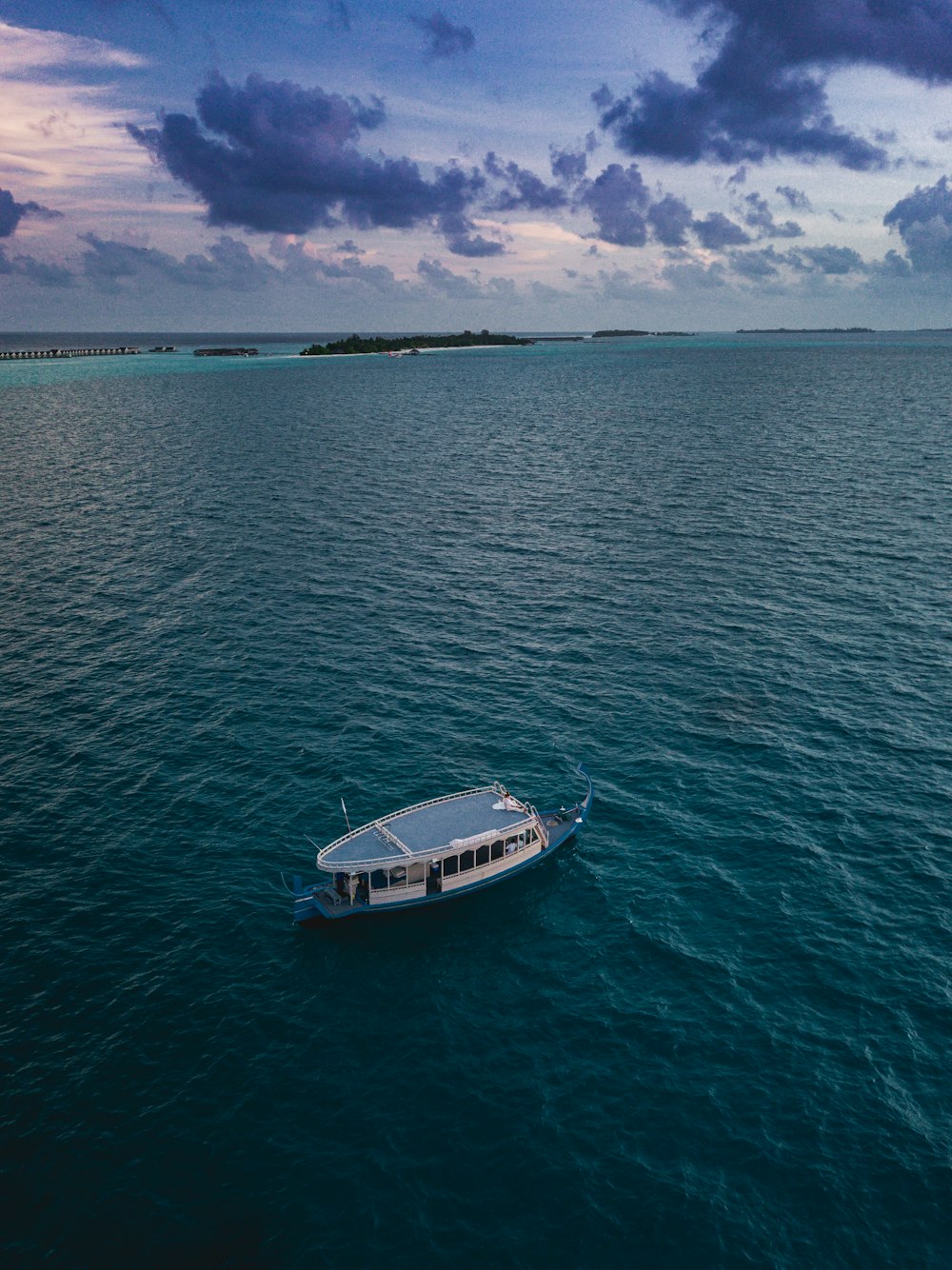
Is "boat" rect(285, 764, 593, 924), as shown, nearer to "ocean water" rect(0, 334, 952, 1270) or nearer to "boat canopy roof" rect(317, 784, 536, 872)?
"boat canopy roof" rect(317, 784, 536, 872)

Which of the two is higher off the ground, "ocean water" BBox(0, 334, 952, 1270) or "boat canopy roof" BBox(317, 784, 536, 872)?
"boat canopy roof" BBox(317, 784, 536, 872)

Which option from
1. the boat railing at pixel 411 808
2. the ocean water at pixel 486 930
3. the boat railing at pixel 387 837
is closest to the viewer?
the ocean water at pixel 486 930

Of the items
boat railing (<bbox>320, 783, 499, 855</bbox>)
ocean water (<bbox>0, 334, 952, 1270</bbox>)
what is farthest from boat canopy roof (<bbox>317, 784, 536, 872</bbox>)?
ocean water (<bbox>0, 334, 952, 1270</bbox>)

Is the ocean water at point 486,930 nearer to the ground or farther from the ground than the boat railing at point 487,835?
nearer to the ground

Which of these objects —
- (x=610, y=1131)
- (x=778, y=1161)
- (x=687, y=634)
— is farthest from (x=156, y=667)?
(x=778, y=1161)

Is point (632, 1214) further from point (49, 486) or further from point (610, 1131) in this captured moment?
point (49, 486)

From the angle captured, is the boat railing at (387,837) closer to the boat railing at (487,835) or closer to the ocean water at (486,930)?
the boat railing at (487,835)

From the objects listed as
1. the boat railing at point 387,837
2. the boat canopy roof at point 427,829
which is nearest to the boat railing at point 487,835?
the boat canopy roof at point 427,829
